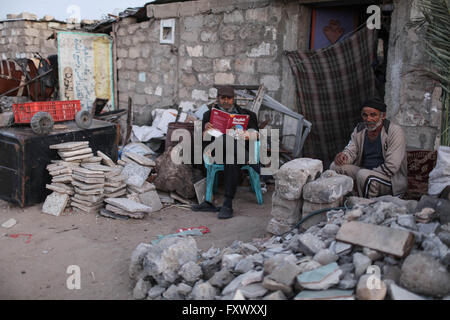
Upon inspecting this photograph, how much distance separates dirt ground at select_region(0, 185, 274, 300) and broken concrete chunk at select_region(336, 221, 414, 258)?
1.18m

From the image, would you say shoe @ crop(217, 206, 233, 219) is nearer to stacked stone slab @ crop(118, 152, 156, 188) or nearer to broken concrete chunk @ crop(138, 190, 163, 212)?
broken concrete chunk @ crop(138, 190, 163, 212)

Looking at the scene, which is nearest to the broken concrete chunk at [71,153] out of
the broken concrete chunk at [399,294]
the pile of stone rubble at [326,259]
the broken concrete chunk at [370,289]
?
the pile of stone rubble at [326,259]

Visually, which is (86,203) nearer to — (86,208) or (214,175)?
(86,208)

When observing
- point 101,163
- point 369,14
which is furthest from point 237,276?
point 369,14

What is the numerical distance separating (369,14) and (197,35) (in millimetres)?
2865

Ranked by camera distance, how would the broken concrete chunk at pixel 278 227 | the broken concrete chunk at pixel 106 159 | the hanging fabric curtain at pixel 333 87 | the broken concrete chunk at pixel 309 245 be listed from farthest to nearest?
the hanging fabric curtain at pixel 333 87
the broken concrete chunk at pixel 106 159
the broken concrete chunk at pixel 278 227
the broken concrete chunk at pixel 309 245

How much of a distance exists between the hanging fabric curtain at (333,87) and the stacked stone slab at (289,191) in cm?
228

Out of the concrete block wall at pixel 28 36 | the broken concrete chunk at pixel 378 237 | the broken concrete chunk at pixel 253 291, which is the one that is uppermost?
the concrete block wall at pixel 28 36

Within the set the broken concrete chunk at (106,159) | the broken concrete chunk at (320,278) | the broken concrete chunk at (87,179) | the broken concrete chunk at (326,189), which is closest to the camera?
the broken concrete chunk at (320,278)

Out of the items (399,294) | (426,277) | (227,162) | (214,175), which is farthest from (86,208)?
(426,277)

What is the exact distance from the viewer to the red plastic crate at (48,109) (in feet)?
16.1

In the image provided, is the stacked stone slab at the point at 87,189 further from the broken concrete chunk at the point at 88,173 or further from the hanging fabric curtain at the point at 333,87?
the hanging fabric curtain at the point at 333,87

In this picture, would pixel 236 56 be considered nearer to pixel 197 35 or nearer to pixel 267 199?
pixel 197 35

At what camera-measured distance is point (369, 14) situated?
576cm
